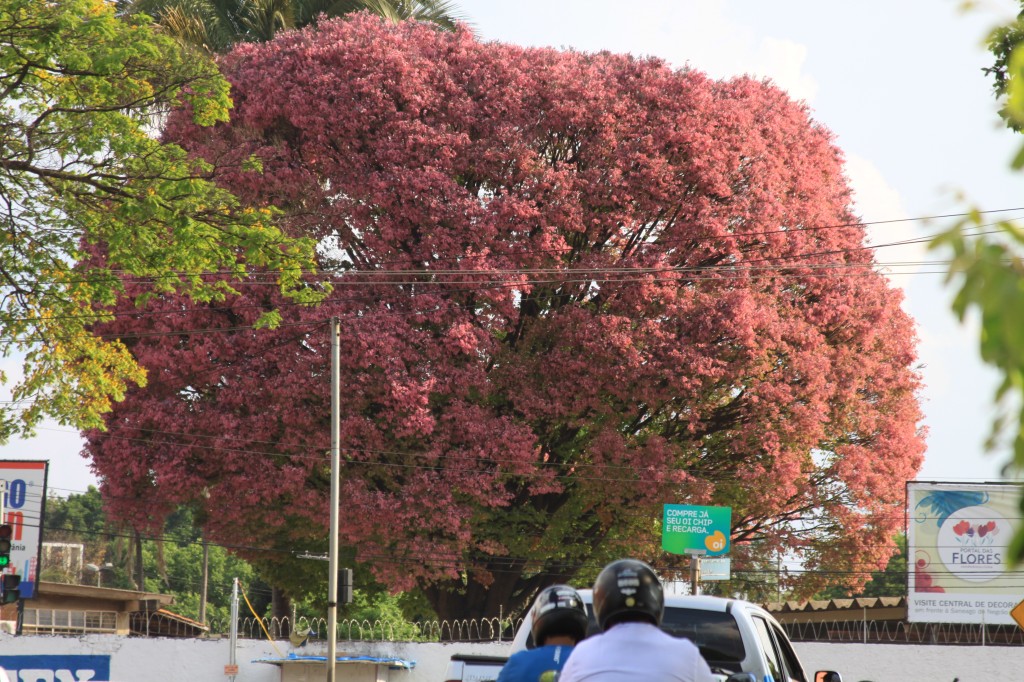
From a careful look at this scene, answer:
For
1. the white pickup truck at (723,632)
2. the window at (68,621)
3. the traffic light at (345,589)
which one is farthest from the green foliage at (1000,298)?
the window at (68,621)

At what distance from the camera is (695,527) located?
22469mm

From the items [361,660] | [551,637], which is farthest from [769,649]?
[361,660]

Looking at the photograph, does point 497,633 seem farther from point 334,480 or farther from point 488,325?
point 488,325

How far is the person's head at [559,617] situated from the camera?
511cm

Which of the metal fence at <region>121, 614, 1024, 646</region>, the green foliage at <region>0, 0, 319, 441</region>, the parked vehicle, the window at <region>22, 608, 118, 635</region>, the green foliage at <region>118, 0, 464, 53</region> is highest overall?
the green foliage at <region>118, 0, 464, 53</region>

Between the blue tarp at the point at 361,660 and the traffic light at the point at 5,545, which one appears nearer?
the traffic light at the point at 5,545

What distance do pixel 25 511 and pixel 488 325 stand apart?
1172 centimetres

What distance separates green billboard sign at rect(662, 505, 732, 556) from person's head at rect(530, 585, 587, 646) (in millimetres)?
17378

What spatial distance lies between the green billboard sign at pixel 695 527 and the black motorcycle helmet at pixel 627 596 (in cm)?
1811

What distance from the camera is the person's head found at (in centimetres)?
511

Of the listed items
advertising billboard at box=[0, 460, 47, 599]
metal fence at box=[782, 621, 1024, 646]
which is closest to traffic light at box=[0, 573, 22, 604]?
advertising billboard at box=[0, 460, 47, 599]

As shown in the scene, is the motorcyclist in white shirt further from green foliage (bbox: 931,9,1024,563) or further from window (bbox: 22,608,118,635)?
window (bbox: 22,608,118,635)

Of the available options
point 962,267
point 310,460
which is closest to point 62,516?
point 310,460

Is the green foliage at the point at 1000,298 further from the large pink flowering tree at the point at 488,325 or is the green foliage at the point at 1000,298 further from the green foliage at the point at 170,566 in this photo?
the green foliage at the point at 170,566
